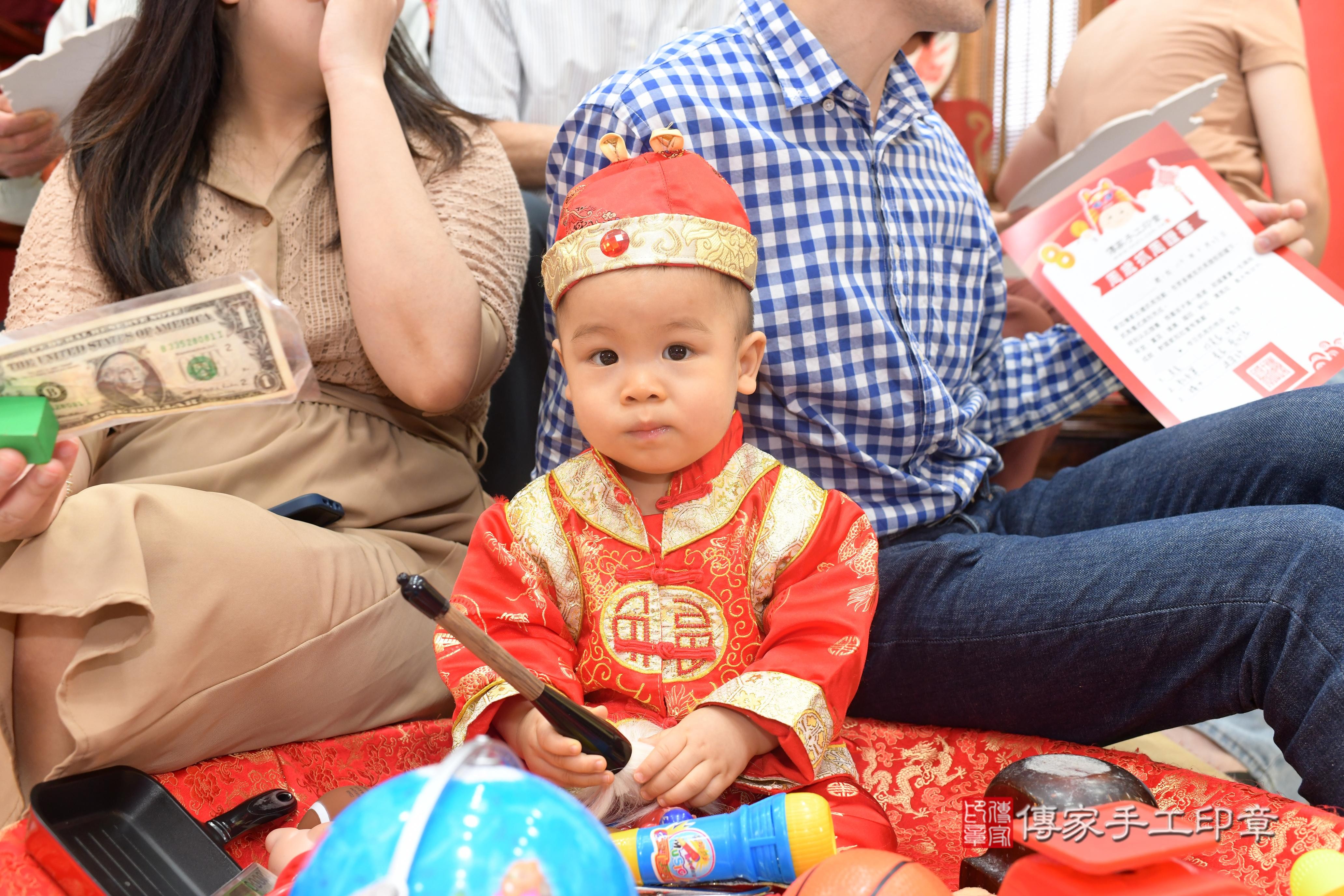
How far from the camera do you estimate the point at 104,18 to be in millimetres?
1494

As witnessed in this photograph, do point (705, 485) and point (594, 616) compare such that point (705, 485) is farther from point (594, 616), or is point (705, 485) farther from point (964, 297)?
point (964, 297)

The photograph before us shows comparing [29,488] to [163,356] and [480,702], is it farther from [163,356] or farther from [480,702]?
[480,702]

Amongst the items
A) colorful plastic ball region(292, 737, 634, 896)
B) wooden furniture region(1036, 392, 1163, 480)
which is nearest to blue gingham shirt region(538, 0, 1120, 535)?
colorful plastic ball region(292, 737, 634, 896)

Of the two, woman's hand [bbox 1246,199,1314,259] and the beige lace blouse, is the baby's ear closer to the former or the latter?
the beige lace blouse

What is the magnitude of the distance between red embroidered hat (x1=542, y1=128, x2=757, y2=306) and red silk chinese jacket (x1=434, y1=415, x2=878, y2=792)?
18 centimetres

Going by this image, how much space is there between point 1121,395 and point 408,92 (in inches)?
67.7

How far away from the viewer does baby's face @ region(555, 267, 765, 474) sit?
2.88ft

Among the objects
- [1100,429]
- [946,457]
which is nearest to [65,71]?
[946,457]

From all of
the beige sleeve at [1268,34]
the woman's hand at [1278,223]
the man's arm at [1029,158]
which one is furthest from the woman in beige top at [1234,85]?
the woman's hand at [1278,223]

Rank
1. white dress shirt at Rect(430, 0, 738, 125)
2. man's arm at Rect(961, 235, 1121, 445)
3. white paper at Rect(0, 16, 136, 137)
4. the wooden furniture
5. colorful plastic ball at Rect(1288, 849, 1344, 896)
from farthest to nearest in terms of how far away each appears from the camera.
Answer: the wooden furniture, white dress shirt at Rect(430, 0, 738, 125), man's arm at Rect(961, 235, 1121, 445), white paper at Rect(0, 16, 136, 137), colorful plastic ball at Rect(1288, 849, 1344, 896)

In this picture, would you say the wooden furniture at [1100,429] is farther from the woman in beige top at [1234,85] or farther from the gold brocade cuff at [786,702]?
the gold brocade cuff at [786,702]

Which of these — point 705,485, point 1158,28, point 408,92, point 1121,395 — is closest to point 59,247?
point 408,92

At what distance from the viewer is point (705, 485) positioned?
95 cm

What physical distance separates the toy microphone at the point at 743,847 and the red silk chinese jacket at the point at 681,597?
124 millimetres
